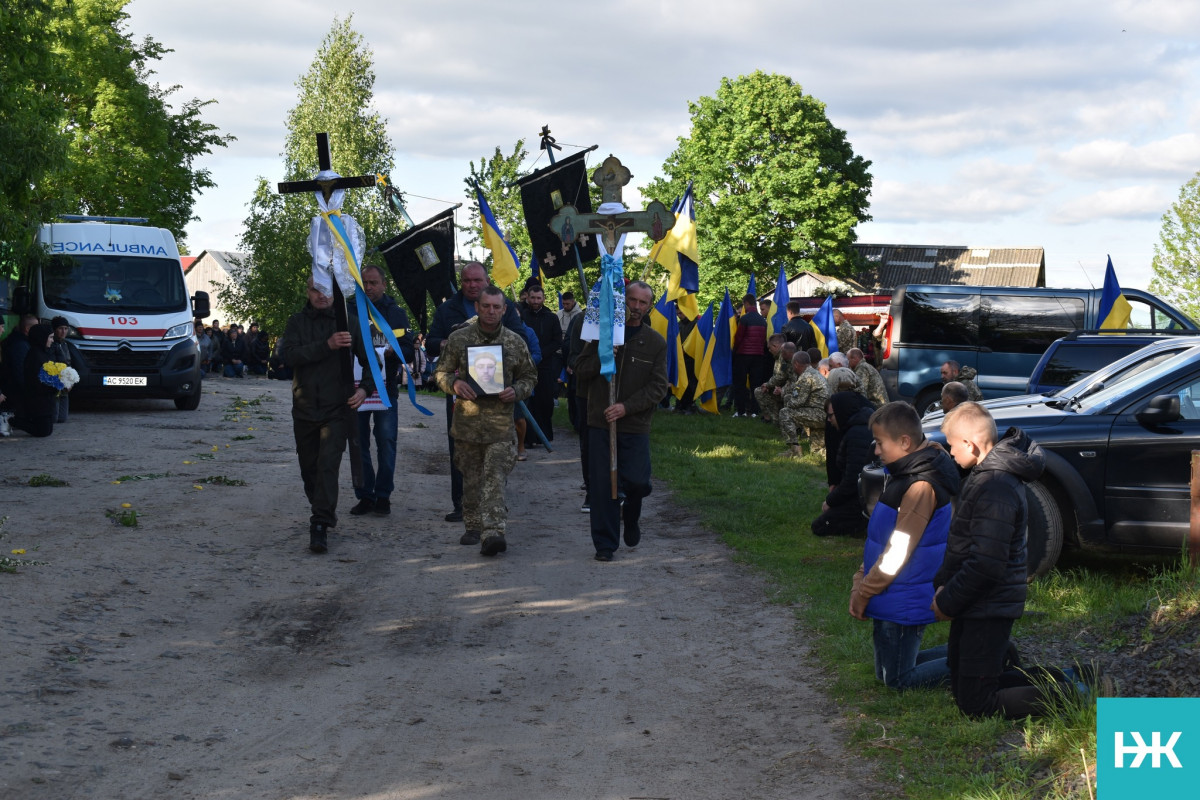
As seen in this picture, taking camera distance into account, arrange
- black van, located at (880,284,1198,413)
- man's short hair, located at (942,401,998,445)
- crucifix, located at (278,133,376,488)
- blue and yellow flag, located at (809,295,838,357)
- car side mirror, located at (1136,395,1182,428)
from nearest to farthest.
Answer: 1. man's short hair, located at (942,401,998,445)
2. car side mirror, located at (1136,395,1182,428)
3. crucifix, located at (278,133,376,488)
4. black van, located at (880,284,1198,413)
5. blue and yellow flag, located at (809,295,838,357)

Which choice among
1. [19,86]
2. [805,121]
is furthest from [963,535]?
[805,121]

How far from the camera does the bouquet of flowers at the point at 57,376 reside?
15523 millimetres

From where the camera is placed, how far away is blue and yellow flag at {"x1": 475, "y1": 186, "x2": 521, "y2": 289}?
45.3 feet

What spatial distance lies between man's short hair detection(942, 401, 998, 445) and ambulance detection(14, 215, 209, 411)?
16571mm

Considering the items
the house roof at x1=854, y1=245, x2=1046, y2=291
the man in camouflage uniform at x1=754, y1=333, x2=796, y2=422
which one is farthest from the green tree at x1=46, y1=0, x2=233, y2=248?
the house roof at x1=854, y1=245, x2=1046, y2=291

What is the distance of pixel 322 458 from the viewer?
9195 mm

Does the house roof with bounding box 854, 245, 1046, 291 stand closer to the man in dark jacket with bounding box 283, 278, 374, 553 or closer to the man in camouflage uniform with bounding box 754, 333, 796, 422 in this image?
the man in camouflage uniform with bounding box 754, 333, 796, 422

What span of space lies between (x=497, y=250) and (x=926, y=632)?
8282 millimetres

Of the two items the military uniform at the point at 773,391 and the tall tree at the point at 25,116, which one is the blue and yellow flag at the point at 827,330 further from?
the tall tree at the point at 25,116

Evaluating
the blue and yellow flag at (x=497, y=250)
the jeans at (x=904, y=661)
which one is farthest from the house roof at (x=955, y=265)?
the jeans at (x=904, y=661)

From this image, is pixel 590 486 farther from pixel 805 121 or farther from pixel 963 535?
pixel 805 121

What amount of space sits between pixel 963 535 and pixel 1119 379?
15.9 ft

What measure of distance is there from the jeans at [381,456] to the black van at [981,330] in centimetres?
1062

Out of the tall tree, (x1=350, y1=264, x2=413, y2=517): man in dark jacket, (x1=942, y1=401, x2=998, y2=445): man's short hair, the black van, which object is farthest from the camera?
the black van
